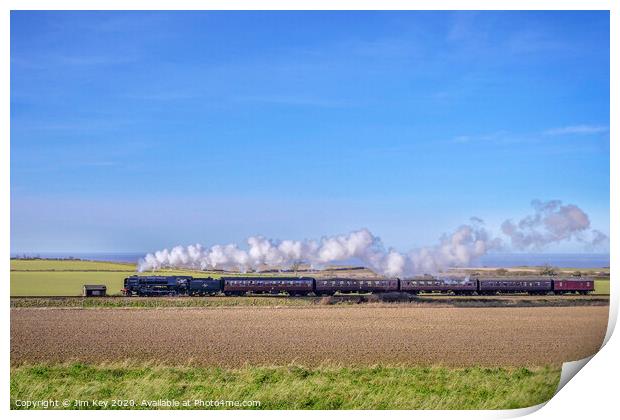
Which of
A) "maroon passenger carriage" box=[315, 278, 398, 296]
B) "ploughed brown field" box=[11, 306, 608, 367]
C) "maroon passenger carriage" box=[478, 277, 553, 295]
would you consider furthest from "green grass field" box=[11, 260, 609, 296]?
"maroon passenger carriage" box=[315, 278, 398, 296]

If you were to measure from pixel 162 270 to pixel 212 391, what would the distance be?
2309 centimetres

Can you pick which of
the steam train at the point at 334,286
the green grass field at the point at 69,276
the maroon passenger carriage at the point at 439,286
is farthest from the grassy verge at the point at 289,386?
the maroon passenger carriage at the point at 439,286

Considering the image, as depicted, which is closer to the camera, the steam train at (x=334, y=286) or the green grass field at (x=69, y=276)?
the green grass field at (x=69, y=276)

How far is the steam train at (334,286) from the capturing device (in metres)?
31.0

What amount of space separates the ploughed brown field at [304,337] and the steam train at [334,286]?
7146mm

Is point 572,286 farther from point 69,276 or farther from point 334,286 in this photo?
point 69,276

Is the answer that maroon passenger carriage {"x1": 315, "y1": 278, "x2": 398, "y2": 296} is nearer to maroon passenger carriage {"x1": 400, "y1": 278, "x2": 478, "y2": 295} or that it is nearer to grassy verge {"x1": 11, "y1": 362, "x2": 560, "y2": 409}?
maroon passenger carriage {"x1": 400, "y1": 278, "x2": 478, "y2": 295}

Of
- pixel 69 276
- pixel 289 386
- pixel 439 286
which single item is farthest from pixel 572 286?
pixel 289 386

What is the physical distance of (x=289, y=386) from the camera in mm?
10633

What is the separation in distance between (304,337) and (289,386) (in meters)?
5.99

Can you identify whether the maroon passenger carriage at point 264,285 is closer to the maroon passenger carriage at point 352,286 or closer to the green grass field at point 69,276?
the maroon passenger carriage at point 352,286

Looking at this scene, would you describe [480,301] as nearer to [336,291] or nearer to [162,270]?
[336,291]

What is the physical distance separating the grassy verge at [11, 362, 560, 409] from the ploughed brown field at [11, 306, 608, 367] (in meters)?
1.19

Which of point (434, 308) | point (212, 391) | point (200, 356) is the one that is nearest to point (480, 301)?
point (434, 308)
